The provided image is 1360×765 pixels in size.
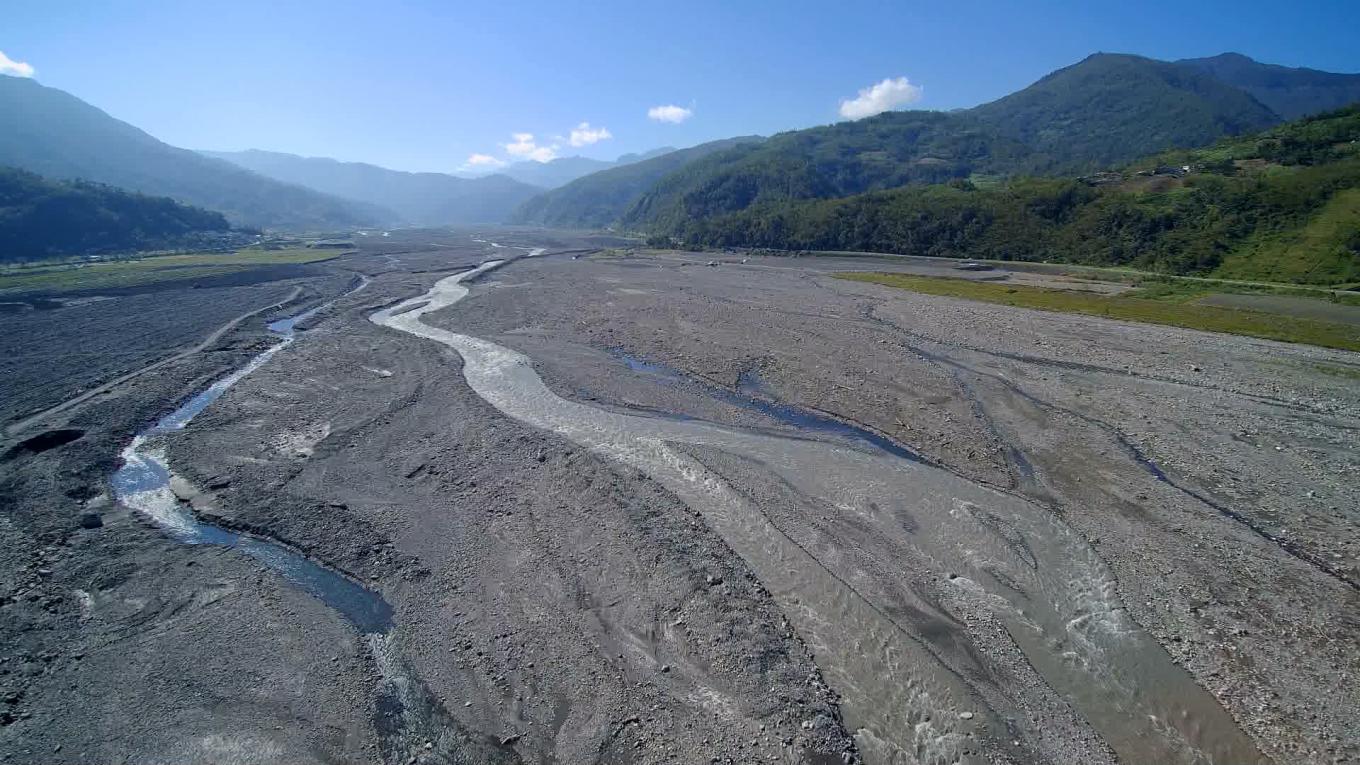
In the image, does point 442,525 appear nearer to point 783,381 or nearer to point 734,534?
point 734,534

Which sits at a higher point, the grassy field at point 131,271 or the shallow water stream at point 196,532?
the grassy field at point 131,271

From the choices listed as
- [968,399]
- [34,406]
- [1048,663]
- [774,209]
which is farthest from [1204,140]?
[34,406]

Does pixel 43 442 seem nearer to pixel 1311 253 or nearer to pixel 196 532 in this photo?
pixel 196 532

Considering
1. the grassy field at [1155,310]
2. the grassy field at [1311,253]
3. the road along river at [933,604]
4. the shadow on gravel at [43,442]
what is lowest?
the road along river at [933,604]

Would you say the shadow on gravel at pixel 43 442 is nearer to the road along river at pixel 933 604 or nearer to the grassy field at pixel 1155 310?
the road along river at pixel 933 604

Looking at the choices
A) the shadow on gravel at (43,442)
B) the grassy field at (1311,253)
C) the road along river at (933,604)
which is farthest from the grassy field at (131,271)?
the grassy field at (1311,253)
